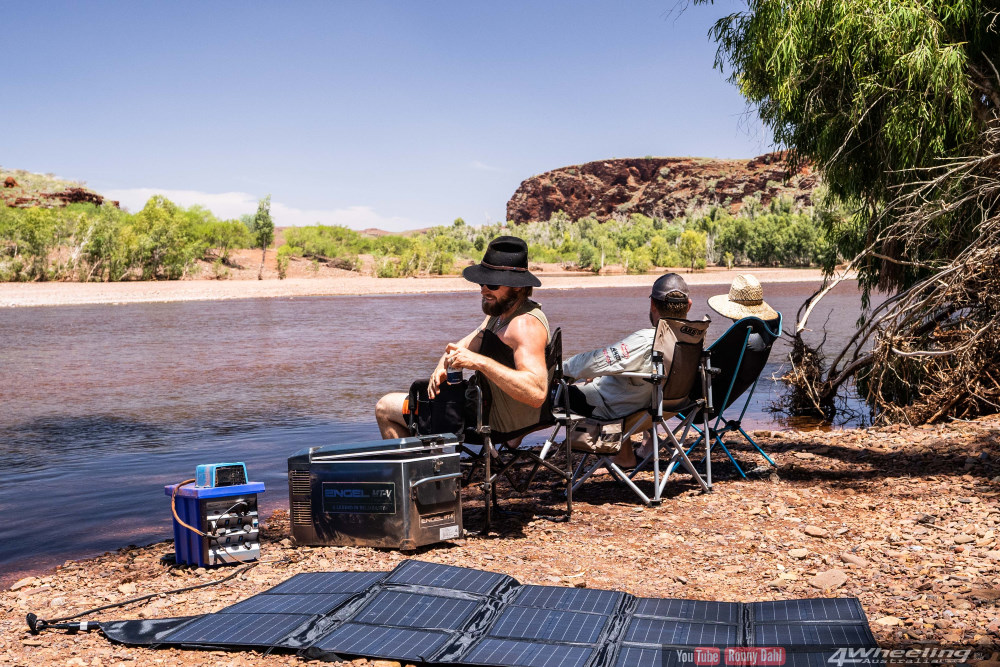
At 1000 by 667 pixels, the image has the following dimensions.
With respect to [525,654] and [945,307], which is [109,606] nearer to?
[525,654]

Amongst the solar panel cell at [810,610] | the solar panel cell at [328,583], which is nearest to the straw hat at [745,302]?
the solar panel cell at [810,610]

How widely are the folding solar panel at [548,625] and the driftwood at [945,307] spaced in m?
3.18

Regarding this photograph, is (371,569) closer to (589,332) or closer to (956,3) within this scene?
(956,3)

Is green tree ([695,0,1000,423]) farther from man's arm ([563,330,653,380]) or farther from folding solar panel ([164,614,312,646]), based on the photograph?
folding solar panel ([164,614,312,646])

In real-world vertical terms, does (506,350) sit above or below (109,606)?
above

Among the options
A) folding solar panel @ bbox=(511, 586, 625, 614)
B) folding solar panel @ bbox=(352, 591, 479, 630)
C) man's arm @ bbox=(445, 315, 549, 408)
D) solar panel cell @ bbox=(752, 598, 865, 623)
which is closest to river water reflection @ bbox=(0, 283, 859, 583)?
man's arm @ bbox=(445, 315, 549, 408)

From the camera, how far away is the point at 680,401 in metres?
5.11

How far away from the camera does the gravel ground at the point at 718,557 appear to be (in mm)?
3109

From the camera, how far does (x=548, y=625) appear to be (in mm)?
3084

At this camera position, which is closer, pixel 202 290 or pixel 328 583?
pixel 328 583

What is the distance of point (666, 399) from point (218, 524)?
2.51 metres

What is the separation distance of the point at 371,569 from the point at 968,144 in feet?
18.0

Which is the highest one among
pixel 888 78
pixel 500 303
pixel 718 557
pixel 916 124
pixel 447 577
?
pixel 888 78

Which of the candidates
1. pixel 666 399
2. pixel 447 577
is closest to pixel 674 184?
pixel 666 399
